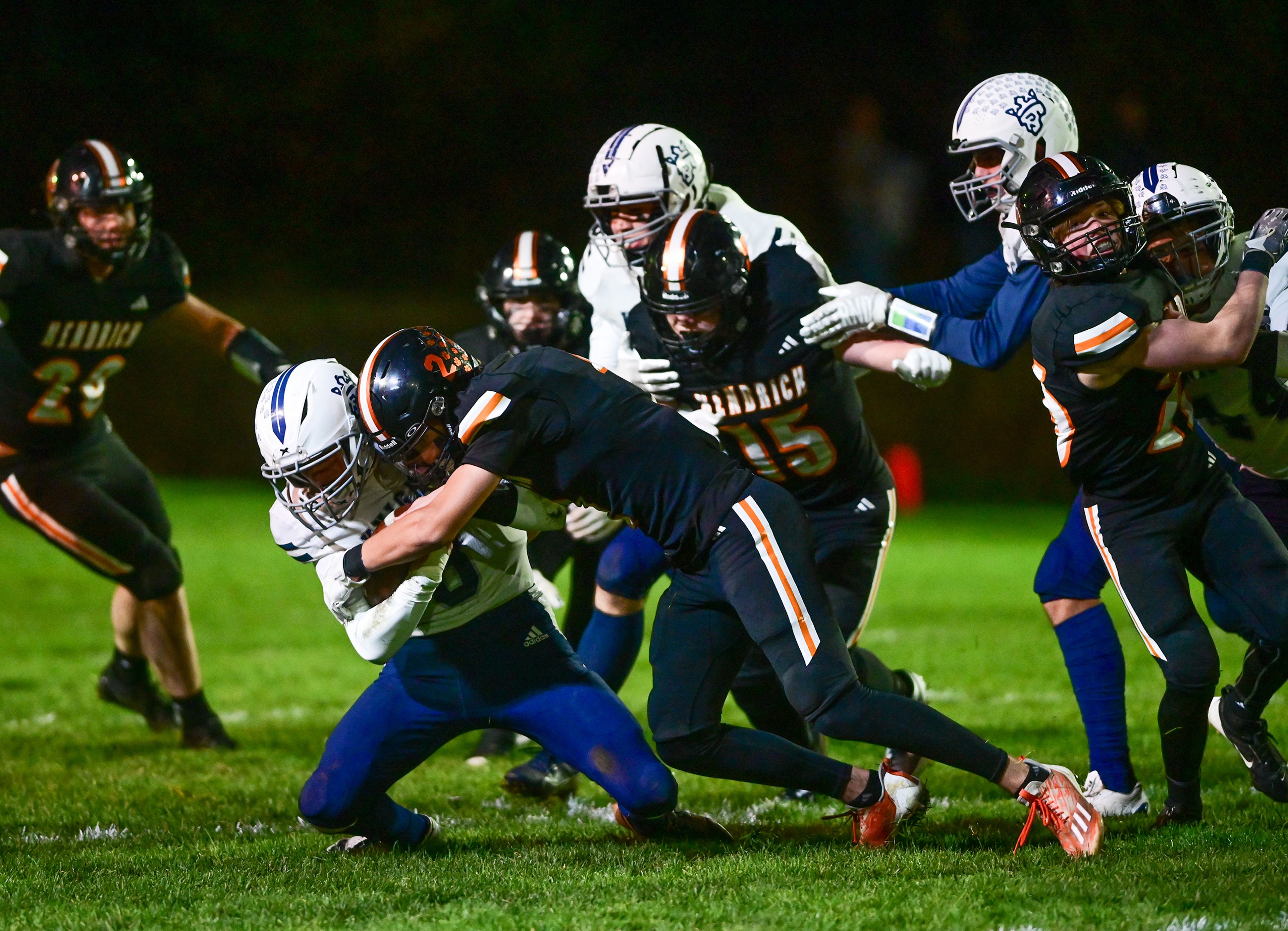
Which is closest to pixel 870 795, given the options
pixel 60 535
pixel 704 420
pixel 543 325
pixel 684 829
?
pixel 684 829

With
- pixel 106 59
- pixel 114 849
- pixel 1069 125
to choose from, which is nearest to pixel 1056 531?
pixel 1069 125

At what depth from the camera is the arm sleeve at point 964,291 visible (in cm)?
433

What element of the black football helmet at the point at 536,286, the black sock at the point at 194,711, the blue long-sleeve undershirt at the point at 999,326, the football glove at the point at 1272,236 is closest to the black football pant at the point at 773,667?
the blue long-sleeve undershirt at the point at 999,326

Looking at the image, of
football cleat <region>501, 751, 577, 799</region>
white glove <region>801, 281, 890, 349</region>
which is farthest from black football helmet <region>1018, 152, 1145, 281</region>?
football cleat <region>501, 751, 577, 799</region>

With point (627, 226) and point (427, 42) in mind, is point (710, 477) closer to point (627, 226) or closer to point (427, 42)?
point (627, 226)

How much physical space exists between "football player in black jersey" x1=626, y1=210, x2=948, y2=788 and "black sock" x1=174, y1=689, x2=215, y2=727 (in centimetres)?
231

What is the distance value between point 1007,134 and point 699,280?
1097mm

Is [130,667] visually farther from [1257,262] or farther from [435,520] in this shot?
[1257,262]

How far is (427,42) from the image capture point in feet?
51.6

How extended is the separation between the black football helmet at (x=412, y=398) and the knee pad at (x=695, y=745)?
0.89 m

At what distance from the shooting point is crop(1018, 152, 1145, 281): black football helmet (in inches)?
140

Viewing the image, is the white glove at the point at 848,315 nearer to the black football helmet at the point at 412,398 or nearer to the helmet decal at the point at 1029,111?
the helmet decal at the point at 1029,111

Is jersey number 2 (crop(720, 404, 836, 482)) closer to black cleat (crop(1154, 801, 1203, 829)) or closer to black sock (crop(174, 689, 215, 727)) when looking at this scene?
black cleat (crop(1154, 801, 1203, 829))

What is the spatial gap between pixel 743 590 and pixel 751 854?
0.68 meters
